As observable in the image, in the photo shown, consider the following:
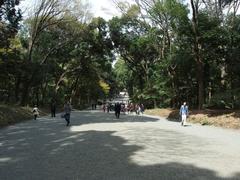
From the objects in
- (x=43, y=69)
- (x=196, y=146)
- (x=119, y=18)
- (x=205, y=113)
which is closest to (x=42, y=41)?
(x=43, y=69)

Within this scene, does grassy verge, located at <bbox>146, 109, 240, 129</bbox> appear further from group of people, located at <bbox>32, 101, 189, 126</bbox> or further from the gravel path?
the gravel path

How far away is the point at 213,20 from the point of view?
36219 mm

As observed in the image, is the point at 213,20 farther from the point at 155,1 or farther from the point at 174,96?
the point at 174,96

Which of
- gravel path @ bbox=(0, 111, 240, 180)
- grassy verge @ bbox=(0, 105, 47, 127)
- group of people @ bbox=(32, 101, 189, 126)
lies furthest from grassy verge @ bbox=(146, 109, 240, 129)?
grassy verge @ bbox=(0, 105, 47, 127)

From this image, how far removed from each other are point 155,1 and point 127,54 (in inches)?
879

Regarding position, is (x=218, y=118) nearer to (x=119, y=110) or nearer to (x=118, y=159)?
(x=119, y=110)

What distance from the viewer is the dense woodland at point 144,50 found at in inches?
1406

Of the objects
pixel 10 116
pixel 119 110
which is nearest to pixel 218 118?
pixel 119 110

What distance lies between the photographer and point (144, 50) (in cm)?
6188

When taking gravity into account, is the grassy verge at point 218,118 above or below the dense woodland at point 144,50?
below

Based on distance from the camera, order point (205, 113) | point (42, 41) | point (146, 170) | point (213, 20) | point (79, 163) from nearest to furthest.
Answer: point (146, 170) → point (79, 163) → point (205, 113) → point (213, 20) → point (42, 41)

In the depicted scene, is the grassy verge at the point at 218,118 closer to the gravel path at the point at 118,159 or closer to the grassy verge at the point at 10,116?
the gravel path at the point at 118,159

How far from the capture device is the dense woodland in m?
35.7

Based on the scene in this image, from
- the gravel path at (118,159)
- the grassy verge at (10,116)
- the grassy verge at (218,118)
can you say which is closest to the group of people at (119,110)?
the grassy verge at (10,116)
